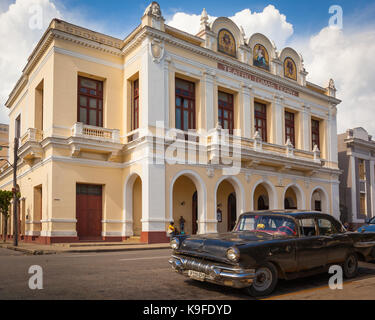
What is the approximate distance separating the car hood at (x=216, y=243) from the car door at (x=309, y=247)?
626 millimetres

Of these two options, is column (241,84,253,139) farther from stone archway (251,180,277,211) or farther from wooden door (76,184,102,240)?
wooden door (76,184,102,240)

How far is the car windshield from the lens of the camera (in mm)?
7281

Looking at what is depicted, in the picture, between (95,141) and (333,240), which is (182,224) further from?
(333,240)

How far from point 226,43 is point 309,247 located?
20615 millimetres

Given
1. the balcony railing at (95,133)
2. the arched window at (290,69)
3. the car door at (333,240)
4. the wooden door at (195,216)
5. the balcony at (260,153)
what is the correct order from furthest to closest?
the arched window at (290,69) < the wooden door at (195,216) < the balcony at (260,153) < the balcony railing at (95,133) < the car door at (333,240)

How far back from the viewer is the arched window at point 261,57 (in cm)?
2748

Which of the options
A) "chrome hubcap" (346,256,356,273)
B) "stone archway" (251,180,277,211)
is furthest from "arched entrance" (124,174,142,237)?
"chrome hubcap" (346,256,356,273)

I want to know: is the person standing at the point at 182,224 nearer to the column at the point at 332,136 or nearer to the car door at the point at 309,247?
the column at the point at 332,136

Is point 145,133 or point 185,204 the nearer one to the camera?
point 145,133

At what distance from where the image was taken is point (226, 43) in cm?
2567

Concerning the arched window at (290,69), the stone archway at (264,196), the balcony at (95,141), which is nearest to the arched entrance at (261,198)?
the stone archway at (264,196)

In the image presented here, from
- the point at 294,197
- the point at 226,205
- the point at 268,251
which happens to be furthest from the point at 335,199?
the point at 268,251

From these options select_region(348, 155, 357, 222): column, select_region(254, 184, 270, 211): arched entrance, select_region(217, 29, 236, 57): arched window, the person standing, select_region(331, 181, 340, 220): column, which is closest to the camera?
the person standing
